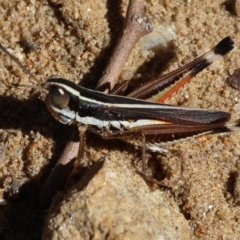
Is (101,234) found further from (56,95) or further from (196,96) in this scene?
(196,96)

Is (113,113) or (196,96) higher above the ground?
(196,96)

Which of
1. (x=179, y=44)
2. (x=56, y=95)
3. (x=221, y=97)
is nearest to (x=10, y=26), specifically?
(x=56, y=95)

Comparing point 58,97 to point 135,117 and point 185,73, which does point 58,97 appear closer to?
point 135,117

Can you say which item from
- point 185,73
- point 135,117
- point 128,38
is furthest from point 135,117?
point 128,38

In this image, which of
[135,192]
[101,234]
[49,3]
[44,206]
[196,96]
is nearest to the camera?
[101,234]

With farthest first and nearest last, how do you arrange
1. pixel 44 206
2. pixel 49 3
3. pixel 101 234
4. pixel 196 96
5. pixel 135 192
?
pixel 49 3
pixel 196 96
pixel 44 206
pixel 135 192
pixel 101 234

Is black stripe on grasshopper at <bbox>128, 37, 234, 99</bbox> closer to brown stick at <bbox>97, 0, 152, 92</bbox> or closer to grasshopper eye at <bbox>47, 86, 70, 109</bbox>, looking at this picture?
brown stick at <bbox>97, 0, 152, 92</bbox>

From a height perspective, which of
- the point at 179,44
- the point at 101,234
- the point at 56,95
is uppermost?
the point at 179,44

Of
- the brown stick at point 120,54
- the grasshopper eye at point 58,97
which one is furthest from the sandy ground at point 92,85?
the grasshopper eye at point 58,97
